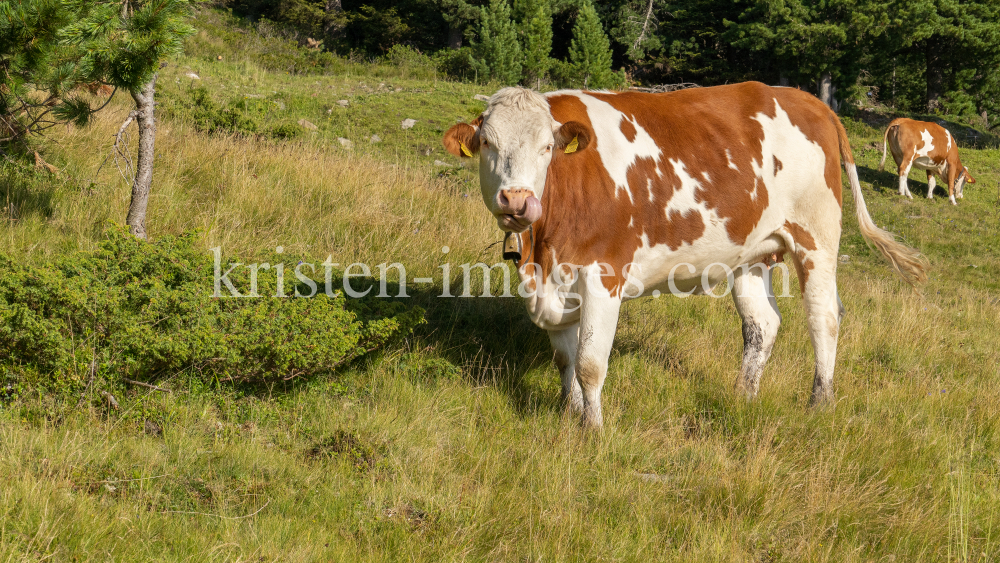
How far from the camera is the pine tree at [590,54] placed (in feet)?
78.0

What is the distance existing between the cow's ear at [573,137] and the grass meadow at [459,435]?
1.56 m

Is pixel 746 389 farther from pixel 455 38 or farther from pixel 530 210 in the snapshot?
pixel 455 38

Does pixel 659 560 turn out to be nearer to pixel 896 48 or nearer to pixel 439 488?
pixel 439 488

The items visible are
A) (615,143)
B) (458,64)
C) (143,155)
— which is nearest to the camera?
(615,143)

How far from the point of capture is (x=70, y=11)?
14.8ft

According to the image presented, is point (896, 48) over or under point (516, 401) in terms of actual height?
over

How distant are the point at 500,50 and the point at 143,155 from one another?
18058mm

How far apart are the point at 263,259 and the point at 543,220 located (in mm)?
2370

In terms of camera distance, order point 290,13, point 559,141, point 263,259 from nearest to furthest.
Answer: point 559,141 → point 263,259 → point 290,13

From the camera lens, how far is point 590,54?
81.8 feet

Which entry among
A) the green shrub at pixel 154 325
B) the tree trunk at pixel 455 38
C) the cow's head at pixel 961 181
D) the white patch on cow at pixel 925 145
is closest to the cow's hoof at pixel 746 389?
the green shrub at pixel 154 325

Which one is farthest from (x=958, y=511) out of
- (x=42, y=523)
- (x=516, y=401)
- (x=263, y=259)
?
(x=263, y=259)

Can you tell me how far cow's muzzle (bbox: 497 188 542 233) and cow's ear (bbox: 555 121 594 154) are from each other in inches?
18.0

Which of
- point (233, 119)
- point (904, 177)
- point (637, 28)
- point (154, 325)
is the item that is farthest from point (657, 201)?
point (637, 28)
